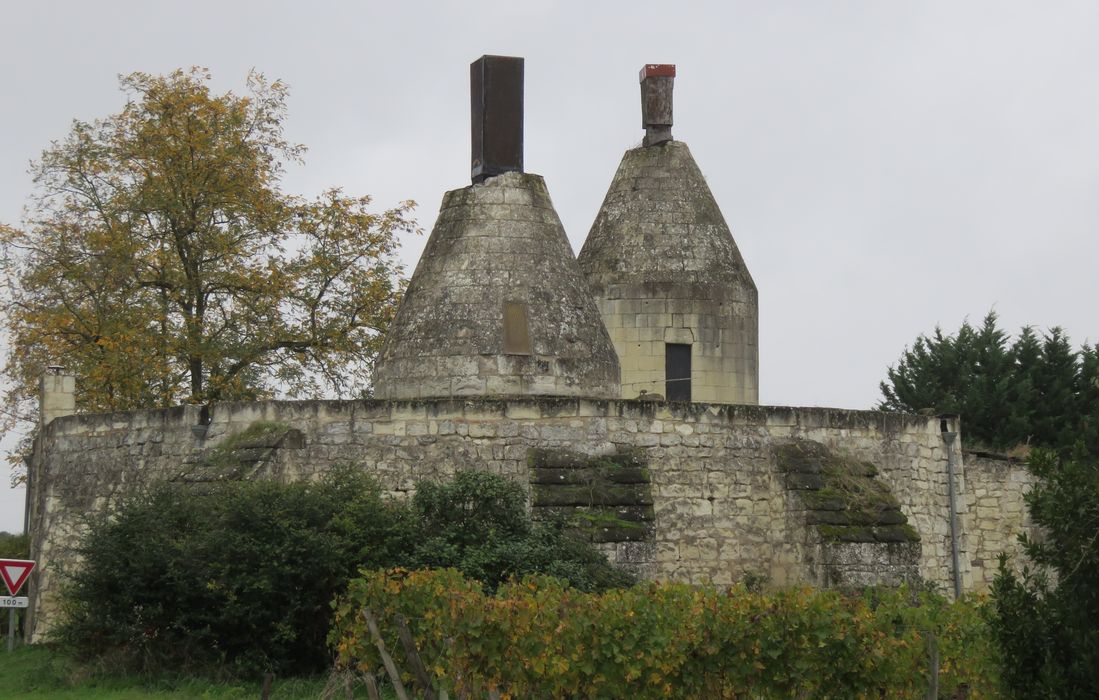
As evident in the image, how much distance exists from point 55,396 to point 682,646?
1448 cm

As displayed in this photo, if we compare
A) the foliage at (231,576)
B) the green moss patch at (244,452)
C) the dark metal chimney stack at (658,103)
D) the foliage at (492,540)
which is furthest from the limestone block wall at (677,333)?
the foliage at (231,576)

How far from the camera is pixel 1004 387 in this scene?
35.6 meters

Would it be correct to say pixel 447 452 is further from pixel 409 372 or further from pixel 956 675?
pixel 956 675

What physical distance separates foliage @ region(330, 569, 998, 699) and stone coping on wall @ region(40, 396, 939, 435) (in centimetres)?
538

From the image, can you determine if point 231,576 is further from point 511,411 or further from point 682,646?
point 682,646

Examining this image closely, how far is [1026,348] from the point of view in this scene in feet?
121

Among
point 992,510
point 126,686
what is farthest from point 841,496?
point 126,686

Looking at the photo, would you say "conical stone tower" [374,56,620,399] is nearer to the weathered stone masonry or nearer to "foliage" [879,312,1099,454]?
the weathered stone masonry

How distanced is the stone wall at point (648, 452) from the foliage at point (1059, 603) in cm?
727

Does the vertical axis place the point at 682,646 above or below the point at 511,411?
below

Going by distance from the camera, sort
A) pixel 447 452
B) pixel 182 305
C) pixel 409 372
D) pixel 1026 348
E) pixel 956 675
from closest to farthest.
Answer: pixel 956 675 < pixel 447 452 < pixel 409 372 < pixel 182 305 < pixel 1026 348

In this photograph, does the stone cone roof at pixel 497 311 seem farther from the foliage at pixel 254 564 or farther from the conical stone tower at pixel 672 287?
the conical stone tower at pixel 672 287

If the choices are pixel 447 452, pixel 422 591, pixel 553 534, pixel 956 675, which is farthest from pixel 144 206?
pixel 956 675

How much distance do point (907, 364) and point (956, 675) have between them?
1005 inches
